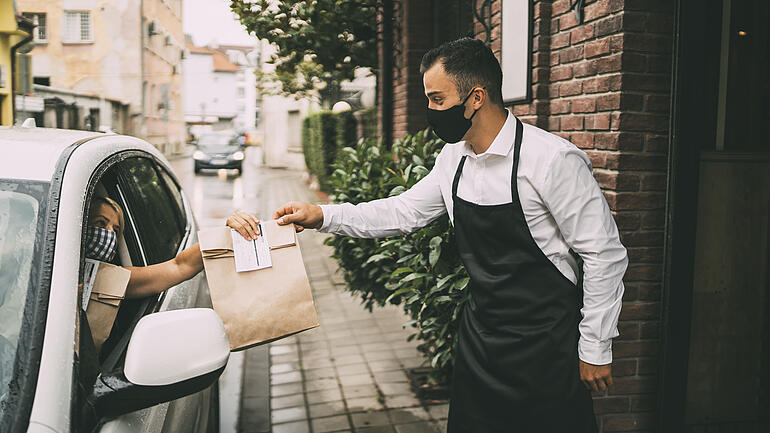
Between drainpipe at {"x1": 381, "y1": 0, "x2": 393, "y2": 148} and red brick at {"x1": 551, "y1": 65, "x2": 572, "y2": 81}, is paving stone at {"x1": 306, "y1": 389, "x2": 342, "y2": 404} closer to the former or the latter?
red brick at {"x1": 551, "y1": 65, "x2": 572, "y2": 81}

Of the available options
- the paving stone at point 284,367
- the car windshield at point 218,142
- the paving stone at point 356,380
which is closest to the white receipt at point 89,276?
the paving stone at point 356,380

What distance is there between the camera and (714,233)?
3391mm

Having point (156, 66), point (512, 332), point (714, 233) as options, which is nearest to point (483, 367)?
point (512, 332)

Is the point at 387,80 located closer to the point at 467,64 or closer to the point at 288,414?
the point at 288,414

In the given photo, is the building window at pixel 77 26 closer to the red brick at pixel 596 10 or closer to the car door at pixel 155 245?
the car door at pixel 155 245

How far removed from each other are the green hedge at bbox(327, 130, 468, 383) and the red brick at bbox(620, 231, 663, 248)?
0.80 meters

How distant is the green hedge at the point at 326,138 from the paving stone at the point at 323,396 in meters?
11.1

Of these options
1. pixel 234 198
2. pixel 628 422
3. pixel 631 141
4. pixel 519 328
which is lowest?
pixel 628 422

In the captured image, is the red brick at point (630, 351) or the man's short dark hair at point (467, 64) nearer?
the man's short dark hair at point (467, 64)

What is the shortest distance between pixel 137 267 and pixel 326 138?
57.1ft

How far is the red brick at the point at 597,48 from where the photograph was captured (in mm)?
3254

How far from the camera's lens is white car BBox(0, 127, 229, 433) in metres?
1.62

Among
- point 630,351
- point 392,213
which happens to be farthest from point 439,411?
point 392,213

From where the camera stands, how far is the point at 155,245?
2.98 m
